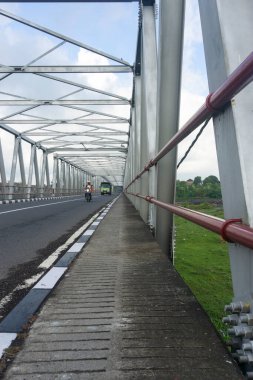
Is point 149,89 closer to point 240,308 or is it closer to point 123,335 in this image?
A: point 123,335

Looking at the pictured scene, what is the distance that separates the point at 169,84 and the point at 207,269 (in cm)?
476

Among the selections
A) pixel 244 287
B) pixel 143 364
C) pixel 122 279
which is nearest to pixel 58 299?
pixel 122 279

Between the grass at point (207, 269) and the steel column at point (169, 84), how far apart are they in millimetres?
1330

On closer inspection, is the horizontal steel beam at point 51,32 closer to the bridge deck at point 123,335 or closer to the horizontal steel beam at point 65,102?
the horizontal steel beam at point 65,102

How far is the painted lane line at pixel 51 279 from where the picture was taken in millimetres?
2631

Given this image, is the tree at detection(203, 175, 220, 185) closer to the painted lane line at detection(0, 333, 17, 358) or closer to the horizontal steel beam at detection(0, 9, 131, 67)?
the painted lane line at detection(0, 333, 17, 358)

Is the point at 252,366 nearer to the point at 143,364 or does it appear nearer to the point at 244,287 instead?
the point at 244,287

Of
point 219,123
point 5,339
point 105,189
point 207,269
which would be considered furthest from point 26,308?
point 105,189

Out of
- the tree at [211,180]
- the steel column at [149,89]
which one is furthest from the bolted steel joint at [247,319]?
the steel column at [149,89]

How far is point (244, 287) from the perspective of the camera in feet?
4.65

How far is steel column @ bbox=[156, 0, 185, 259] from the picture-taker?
4230mm

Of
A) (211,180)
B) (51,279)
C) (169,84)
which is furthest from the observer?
(169,84)

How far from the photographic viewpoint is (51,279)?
2.83m

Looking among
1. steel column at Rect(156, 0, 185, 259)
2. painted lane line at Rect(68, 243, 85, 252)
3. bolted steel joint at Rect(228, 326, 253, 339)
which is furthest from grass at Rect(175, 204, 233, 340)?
painted lane line at Rect(68, 243, 85, 252)
